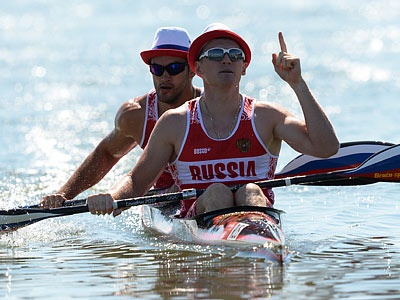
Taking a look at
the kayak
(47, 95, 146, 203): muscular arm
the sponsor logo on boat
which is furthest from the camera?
(47, 95, 146, 203): muscular arm

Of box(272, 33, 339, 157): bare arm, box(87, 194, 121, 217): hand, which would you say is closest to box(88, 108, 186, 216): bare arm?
box(87, 194, 121, 217): hand

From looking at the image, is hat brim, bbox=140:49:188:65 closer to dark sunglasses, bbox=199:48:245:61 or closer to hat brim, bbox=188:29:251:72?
hat brim, bbox=188:29:251:72

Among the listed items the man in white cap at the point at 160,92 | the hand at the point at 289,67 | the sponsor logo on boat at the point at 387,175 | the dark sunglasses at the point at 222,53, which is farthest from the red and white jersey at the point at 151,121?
the hand at the point at 289,67

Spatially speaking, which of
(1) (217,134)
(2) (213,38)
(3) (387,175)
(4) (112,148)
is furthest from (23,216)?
(3) (387,175)

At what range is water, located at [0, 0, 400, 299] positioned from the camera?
6.68 metres

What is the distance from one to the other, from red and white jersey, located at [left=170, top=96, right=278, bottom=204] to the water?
23.3 inches

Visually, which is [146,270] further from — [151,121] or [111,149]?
[111,149]

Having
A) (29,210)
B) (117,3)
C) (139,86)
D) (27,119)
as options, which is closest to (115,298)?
(29,210)

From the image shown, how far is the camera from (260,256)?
22.6ft

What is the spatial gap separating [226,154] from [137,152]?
716 cm

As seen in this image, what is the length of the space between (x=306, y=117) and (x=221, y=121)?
788 millimetres

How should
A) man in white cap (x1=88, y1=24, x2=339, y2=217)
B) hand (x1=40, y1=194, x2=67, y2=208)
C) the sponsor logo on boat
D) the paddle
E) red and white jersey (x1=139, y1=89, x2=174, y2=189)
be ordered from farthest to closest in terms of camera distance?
red and white jersey (x1=139, y1=89, x2=174, y2=189) < hand (x1=40, y1=194, x2=67, y2=208) < the sponsor logo on boat < the paddle < man in white cap (x1=88, y1=24, x2=339, y2=217)

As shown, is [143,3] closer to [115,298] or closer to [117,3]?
[117,3]

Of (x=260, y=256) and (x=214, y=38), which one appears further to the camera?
(x=214, y=38)
